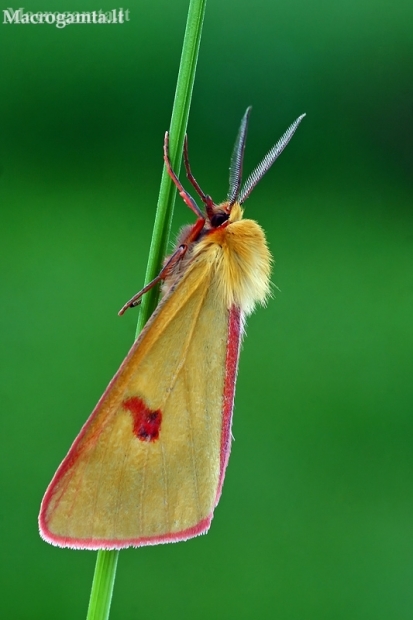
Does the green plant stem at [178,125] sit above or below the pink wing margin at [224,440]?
above

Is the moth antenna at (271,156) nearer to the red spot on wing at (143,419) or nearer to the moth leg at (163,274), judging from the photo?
the moth leg at (163,274)

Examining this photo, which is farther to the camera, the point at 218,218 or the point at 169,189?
the point at 218,218

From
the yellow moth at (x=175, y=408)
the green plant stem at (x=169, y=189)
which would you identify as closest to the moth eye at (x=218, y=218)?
the yellow moth at (x=175, y=408)

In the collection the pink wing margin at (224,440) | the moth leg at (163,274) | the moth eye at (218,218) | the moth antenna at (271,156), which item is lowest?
the pink wing margin at (224,440)

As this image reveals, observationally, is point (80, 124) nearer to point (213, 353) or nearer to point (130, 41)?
point (130, 41)

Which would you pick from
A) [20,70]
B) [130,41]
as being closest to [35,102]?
[20,70]

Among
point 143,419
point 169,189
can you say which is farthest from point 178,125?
point 143,419

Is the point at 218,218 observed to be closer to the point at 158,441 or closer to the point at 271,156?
the point at 271,156
